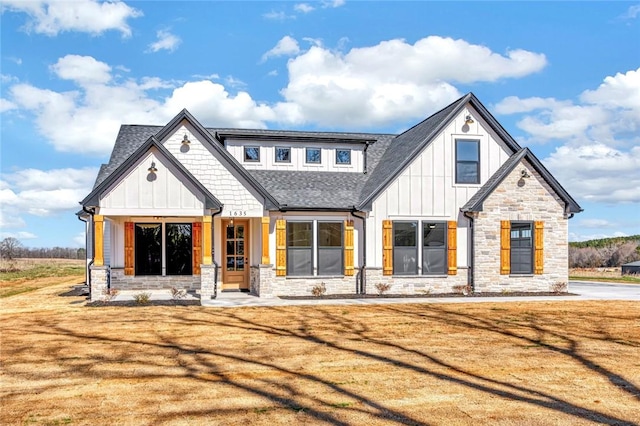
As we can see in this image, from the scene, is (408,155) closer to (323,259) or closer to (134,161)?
(323,259)

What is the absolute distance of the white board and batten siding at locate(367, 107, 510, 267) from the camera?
19641 mm

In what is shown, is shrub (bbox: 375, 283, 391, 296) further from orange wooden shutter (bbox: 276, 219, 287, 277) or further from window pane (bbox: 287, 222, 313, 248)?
orange wooden shutter (bbox: 276, 219, 287, 277)

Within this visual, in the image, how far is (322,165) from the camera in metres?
21.8

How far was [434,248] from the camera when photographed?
19984 mm

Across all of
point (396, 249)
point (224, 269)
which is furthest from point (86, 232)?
point (396, 249)

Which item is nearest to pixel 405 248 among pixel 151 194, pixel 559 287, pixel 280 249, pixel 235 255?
pixel 280 249

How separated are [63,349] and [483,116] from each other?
16020 millimetres

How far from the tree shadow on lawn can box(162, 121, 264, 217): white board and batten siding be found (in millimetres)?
4182

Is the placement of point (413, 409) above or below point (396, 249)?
below

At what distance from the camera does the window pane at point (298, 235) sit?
19.4m

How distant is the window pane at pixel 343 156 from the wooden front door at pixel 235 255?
4.61 metres

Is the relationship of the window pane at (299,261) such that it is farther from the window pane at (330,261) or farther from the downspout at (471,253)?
the downspout at (471,253)

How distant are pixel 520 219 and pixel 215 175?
11.1m

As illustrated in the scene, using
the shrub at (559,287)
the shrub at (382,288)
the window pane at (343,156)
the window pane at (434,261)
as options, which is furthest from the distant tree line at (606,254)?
the shrub at (382,288)
